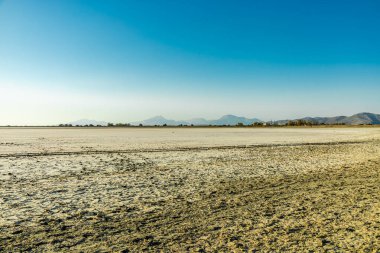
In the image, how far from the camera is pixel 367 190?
28.6ft

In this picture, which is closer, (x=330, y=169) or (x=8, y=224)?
(x=8, y=224)

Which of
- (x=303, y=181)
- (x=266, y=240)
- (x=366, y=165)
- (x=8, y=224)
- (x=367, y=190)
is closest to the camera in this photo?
(x=266, y=240)

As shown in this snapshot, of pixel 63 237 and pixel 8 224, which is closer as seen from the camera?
pixel 63 237

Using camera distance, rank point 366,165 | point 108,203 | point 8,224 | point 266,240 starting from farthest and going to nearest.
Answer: point 366,165 → point 108,203 → point 8,224 → point 266,240

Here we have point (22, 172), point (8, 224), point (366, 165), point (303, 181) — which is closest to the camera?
point (8, 224)

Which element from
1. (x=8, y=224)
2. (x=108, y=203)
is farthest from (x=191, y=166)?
(x=8, y=224)

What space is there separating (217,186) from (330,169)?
19.1 feet

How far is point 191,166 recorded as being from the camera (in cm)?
1402

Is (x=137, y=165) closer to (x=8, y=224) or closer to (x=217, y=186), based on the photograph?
(x=217, y=186)

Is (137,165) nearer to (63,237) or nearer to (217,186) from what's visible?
(217,186)

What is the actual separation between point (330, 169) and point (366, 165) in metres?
2.05

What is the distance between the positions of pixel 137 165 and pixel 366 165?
1000 cm

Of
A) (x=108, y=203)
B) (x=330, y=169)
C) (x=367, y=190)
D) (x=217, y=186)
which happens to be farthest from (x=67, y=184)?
(x=330, y=169)

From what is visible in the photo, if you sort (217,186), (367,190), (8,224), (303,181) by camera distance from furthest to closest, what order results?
1. (303,181)
2. (217,186)
3. (367,190)
4. (8,224)
